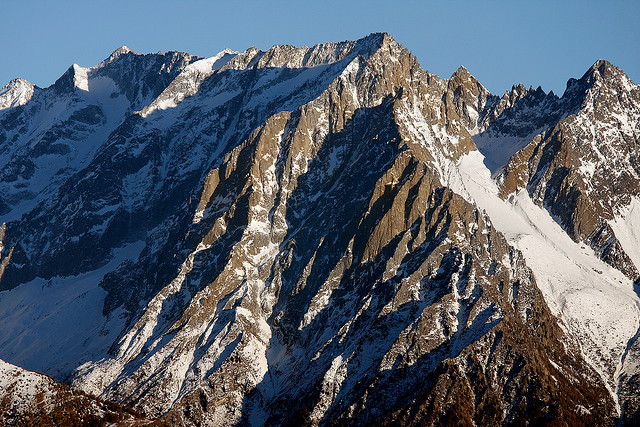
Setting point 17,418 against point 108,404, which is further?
point 108,404

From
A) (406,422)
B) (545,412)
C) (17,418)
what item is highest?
(545,412)

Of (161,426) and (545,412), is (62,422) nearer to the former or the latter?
(161,426)

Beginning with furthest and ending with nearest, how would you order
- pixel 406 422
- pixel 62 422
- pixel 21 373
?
1. pixel 406 422
2. pixel 21 373
3. pixel 62 422

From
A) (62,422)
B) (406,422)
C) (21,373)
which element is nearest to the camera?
(62,422)

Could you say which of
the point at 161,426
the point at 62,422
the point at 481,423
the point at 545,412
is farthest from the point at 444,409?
the point at 62,422

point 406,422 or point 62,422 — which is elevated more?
point 406,422

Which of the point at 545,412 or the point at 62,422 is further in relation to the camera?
the point at 545,412

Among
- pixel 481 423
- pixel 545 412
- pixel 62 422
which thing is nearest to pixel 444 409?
pixel 481 423

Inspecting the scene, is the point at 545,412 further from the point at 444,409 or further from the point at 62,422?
the point at 62,422

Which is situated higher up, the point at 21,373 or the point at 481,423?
the point at 481,423
